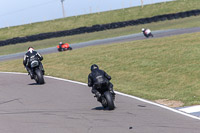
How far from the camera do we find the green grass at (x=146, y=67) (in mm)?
15641

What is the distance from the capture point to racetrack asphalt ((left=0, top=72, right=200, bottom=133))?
9.02m

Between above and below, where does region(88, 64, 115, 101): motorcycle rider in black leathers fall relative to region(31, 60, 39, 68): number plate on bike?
below

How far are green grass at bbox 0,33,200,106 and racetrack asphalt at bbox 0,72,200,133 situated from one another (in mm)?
2044

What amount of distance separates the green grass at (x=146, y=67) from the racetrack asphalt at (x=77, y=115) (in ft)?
6.71

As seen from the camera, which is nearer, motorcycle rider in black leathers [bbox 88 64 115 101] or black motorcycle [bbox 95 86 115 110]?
black motorcycle [bbox 95 86 115 110]

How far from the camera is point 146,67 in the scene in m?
20.5

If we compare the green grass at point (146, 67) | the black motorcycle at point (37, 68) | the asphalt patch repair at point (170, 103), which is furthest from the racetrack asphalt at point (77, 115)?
the green grass at point (146, 67)

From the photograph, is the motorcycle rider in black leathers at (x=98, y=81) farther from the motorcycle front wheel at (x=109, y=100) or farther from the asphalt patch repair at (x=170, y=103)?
the asphalt patch repair at (x=170, y=103)

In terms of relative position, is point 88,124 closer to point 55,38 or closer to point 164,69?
point 164,69

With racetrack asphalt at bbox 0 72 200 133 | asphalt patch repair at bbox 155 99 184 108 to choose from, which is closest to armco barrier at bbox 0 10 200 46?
racetrack asphalt at bbox 0 72 200 133

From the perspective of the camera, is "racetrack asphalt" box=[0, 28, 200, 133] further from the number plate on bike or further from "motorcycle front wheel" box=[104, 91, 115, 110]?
the number plate on bike

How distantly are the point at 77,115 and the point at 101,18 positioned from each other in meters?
43.6

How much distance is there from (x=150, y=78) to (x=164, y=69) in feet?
4.97

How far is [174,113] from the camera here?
1088 centimetres
